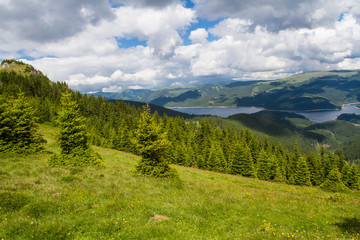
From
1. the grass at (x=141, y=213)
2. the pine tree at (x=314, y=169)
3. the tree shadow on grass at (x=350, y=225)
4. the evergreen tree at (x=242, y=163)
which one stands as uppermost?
the grass at (x=141, y=213)

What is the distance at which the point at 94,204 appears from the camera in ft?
34.0

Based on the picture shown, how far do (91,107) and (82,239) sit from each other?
115647mm

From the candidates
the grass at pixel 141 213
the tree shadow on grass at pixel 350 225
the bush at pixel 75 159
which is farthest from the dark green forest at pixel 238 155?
the tree shadow on grass at pixel 350 225

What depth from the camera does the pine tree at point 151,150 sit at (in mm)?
18812

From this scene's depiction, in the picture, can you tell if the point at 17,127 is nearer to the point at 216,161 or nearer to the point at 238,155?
the point at 216,161

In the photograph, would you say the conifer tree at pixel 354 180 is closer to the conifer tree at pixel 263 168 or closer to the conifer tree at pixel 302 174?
the conifer tree at pixel 302 174

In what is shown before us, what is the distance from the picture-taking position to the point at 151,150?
18.9 meters

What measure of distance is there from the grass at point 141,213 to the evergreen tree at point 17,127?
664 centimetres

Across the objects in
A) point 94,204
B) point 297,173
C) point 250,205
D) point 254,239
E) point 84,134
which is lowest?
point 297,173

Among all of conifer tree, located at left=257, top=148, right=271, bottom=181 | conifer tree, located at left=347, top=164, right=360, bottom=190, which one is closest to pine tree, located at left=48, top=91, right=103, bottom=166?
conifer tree, located at left=257, top=148, right=271, bottom=181

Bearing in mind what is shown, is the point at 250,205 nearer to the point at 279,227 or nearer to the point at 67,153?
the point at 279,227

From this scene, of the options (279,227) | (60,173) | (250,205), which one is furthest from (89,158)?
(279,227)

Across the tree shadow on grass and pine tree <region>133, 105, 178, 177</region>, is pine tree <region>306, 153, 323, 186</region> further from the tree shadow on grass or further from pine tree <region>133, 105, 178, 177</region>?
pine tree <region>133, 105, 178, 177</region>

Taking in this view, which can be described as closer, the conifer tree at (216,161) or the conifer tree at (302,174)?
the conifer tree at (302,174)
